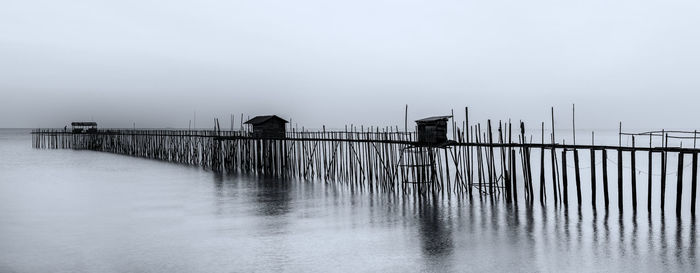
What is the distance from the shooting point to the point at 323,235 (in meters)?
13.0

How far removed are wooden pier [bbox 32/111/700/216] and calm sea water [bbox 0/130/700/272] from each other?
1.04 m

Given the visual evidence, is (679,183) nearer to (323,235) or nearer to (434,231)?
(434,231)

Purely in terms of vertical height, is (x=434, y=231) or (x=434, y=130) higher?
(x=434, y=130)

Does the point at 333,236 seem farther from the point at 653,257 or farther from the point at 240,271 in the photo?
the point at 653,257

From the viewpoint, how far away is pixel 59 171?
32.8 meters

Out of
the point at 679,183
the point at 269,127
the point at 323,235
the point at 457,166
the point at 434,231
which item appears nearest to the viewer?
the point at 323,235

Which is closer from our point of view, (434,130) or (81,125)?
(434,130)

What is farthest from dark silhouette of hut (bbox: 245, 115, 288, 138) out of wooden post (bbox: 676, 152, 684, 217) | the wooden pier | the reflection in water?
wooden post (bbox: 676, 152, 684, 217)

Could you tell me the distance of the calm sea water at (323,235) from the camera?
10.4 meters

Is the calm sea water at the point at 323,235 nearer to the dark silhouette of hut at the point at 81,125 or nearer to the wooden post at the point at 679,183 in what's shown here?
the wooden post at the point at 679,183

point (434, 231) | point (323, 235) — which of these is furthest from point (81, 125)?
point (434, 231)

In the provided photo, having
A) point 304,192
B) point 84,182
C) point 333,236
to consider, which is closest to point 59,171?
point 84,182

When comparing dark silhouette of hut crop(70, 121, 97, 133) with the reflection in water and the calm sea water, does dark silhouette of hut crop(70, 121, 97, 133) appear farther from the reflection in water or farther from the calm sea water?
the reflection in water

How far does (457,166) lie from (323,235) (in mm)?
10172
